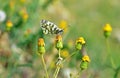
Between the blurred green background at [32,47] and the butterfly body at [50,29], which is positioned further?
the blurred green background at [32,47]

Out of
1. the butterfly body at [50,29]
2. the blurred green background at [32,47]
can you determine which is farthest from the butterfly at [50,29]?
the blurred green background at [32,47]

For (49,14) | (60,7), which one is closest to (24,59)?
(49,14)

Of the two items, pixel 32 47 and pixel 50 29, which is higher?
pixel 50 29

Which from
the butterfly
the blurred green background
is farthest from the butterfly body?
the blurred green background

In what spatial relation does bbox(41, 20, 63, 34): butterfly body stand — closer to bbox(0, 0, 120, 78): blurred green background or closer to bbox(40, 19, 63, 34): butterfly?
bbox(40, 19, 63, 34): butterfly

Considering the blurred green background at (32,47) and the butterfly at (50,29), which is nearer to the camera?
the butterfly at (50,29)

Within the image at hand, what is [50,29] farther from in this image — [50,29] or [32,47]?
[32,47]

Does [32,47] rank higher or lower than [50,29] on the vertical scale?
lower

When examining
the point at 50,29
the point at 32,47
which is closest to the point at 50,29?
the point at 50,29

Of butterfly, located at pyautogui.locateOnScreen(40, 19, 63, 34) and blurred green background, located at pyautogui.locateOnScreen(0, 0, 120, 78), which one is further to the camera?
blurred green background, located at pyautogui.locateOnScreen(0, 0, 120, 78)

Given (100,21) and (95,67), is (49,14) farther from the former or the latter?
(95,67)

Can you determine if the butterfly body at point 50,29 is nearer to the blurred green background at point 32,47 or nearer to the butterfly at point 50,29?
the butterfly at point 50,29

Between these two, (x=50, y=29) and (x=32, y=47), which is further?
(x=32, y=47)
